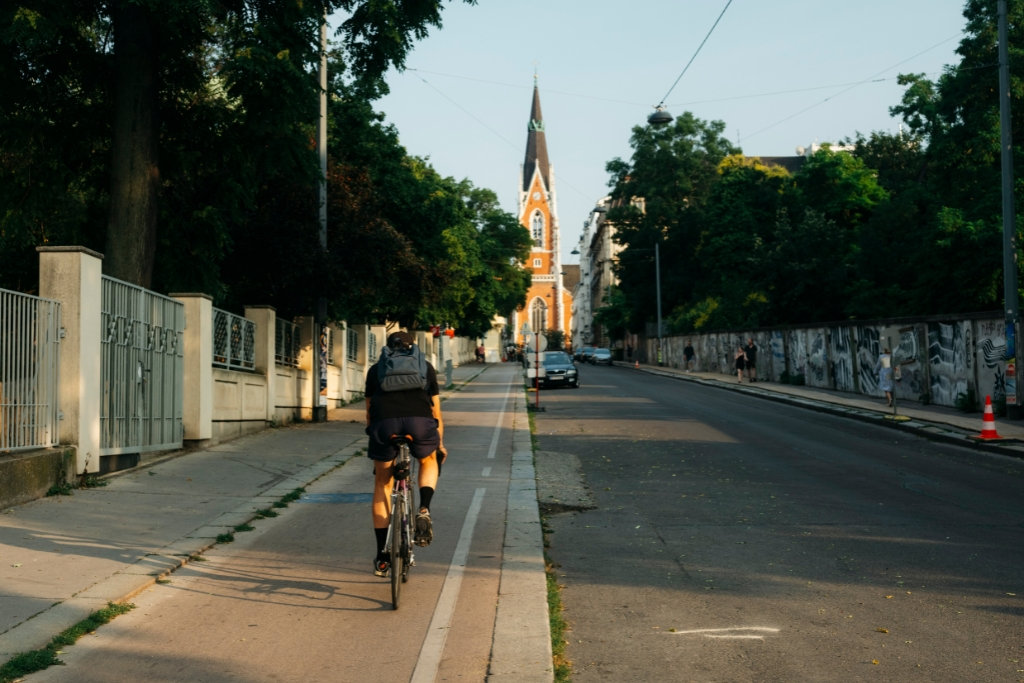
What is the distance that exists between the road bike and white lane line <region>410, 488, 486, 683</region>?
0.97 feet

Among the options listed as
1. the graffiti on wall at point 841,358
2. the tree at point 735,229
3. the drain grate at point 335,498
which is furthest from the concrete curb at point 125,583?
the tree at point 735,229

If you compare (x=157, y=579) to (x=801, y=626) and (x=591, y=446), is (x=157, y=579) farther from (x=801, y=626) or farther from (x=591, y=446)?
(x=591, y=446)

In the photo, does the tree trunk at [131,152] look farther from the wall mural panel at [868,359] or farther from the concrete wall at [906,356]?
the wall mural panel at [868,359]

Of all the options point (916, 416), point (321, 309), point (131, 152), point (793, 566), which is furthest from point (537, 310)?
point (793, 566)

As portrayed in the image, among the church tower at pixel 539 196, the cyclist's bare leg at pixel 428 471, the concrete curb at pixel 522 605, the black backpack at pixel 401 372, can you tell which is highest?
the church tower at pixel 539 196

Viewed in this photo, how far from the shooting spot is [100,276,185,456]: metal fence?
1281 centimetres

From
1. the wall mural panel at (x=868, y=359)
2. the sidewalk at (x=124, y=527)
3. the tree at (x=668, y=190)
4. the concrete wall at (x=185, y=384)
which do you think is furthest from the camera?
the tree at (x=668, y=190)

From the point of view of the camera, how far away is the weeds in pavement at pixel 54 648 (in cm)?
519

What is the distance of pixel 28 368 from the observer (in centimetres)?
1089

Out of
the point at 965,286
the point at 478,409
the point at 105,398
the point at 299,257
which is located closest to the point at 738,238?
the point at 965,286

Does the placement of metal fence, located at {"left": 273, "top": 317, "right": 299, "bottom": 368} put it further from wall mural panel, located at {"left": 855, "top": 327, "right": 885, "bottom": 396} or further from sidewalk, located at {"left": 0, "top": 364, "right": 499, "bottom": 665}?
wall mural panel, located at {"left": 855, "top": 327, "right": 885, "bottom": 396}

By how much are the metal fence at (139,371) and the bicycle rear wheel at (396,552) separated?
6670 millimetres

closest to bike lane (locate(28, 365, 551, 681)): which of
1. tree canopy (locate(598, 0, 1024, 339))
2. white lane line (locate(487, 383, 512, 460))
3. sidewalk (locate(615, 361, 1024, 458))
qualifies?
white lane line (locate(487, 383, 512, 460))

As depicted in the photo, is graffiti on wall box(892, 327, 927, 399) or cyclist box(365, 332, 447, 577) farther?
graffiti on wall box(892, 327, 927, 399)
